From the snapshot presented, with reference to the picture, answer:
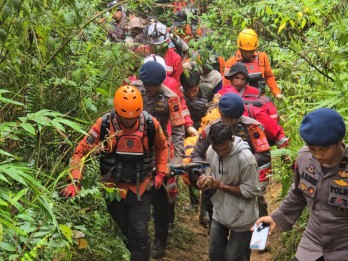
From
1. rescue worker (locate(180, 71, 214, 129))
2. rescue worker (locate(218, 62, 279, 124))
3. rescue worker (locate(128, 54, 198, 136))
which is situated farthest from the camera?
rescue worker (locate(180, 71, 214, 129))

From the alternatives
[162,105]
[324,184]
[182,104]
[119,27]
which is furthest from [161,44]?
[324,184]

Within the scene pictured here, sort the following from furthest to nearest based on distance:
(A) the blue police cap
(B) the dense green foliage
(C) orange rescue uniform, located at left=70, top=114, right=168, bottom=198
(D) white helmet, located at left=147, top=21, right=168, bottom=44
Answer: (D) white helmet, located at left=147, top=21, right=168, bottom=44 → (C) orange rescue uniform, located at left=70, top=114, right=168, bottom=198 → (B) the dense green foliage → (A) the blue police cap

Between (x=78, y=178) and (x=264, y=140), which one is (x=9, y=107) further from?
(x=264, y=140)

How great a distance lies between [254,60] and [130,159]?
13.6 feet

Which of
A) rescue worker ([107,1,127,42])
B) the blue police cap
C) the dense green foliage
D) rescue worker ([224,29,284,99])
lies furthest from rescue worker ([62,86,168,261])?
rescue worker ([224,29,284,99])

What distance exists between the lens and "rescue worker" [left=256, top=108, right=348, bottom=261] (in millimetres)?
4176

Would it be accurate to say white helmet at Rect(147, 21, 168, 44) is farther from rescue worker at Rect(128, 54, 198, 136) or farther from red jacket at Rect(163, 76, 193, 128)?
red jacket at Rect(163, 76, 193, 128)

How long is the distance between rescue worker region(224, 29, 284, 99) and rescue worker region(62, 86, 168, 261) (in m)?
3.41

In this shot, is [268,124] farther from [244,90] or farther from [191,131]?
[191,131]

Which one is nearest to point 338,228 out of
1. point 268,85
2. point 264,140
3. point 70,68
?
point 264,140

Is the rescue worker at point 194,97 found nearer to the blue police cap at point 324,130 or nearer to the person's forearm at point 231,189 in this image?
the person's forearm at point 231,189

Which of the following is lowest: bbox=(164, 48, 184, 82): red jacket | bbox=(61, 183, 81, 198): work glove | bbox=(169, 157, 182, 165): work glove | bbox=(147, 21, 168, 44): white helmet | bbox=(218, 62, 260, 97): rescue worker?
bbox=(61, 183, 81, 198): work glove

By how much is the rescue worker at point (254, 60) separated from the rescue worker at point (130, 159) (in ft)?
11.2

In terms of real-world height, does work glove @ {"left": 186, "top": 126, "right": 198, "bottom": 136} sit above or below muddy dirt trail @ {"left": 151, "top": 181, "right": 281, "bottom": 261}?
above
